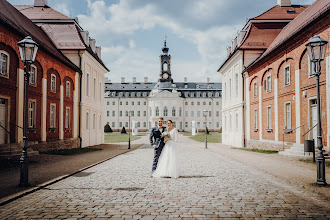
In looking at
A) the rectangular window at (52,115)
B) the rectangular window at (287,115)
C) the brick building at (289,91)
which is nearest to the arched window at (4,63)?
the rectangular window at (52,115)

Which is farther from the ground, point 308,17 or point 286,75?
point 308,17

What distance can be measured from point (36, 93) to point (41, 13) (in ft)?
37.2

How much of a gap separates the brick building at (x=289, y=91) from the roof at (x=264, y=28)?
0.99 metres

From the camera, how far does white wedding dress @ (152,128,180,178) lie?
9.63 metres

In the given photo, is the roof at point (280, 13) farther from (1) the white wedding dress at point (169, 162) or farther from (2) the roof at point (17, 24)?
(1) the white wedding dress at point (169, 162)

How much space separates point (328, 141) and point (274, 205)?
915cm

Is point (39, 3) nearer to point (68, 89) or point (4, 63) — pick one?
point (68, 89)

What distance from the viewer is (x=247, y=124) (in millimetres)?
25531

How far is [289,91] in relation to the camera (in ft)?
60.0

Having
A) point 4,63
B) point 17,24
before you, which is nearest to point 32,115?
point 4,63

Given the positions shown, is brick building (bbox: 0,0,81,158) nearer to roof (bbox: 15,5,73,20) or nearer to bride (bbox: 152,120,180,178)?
roof (bbox: 15,5,73,20)

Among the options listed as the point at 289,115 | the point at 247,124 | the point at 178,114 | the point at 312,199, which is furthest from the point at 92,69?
the point at 178,114

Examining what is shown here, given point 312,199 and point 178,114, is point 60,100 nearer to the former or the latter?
point 312,199

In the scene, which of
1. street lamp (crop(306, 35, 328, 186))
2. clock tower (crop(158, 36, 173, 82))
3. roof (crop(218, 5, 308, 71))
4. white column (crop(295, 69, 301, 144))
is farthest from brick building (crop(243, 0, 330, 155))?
clock tower (crop(158, 36, 173, 82))
